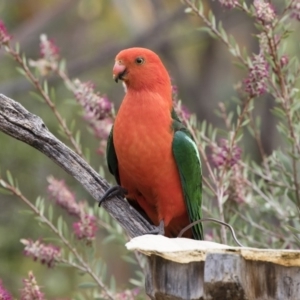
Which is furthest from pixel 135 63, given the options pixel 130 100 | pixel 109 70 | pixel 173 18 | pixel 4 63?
pixel 109 70

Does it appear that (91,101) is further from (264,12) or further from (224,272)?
(224,272)

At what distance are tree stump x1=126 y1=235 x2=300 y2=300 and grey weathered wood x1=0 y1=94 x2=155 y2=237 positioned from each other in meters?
0.78

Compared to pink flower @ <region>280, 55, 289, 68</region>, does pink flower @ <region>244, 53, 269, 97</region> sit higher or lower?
lower

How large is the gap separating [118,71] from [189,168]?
1.65ft

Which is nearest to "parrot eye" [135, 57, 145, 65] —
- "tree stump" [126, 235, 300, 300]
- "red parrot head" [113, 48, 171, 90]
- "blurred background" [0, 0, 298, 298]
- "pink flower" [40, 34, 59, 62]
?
"red parrot head" [113, 48, 171, 90]

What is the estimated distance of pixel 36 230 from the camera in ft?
19.8

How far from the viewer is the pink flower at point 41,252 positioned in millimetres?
2898

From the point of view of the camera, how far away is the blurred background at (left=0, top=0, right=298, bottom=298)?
6.20 meters

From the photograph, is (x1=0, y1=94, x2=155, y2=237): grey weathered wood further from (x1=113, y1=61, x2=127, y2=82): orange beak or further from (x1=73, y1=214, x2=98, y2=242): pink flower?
(x1=113, y1=61, x2=127, y2=82): orange beak

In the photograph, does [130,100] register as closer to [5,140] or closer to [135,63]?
[135,63]

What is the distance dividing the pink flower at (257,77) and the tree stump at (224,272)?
0.99 metres

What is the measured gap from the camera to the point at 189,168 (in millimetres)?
3205

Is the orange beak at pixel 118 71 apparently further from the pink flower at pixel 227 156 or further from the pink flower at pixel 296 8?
the pink flower at pixel 296 8

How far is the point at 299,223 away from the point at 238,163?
37 cm
